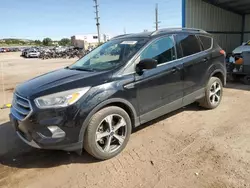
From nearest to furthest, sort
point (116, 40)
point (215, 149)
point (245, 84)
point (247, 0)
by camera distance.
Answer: point (215, 149) < point (116, 40) < point (245, 84) < point (247, 0)

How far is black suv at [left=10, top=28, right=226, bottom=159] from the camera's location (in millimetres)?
2674

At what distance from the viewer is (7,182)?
268 centimetres

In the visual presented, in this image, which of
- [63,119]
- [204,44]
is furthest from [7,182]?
[204,44]

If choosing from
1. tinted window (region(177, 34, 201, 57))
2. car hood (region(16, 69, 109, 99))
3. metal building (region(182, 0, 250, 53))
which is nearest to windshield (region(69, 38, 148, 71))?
car hood (region(16, 69, 109, 99))

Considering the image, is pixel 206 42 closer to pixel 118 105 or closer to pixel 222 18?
pixel 118 105

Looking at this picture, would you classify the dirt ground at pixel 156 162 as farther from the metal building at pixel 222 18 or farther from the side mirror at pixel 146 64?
A: the metal building at pixel 222 18

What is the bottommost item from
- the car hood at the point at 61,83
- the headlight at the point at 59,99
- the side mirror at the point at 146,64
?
the headlight at the point at 59,99

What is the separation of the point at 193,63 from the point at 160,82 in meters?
1.03

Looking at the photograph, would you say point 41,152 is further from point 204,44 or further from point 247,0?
point 247,0

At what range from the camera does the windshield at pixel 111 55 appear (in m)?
3.40

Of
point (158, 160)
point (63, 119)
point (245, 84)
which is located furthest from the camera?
point (245, 84)

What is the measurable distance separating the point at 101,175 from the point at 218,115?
2895mm

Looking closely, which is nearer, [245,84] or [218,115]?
[218,115]

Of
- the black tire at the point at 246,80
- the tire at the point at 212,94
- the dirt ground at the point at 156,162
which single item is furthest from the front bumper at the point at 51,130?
the black tire at the point at 246,80
